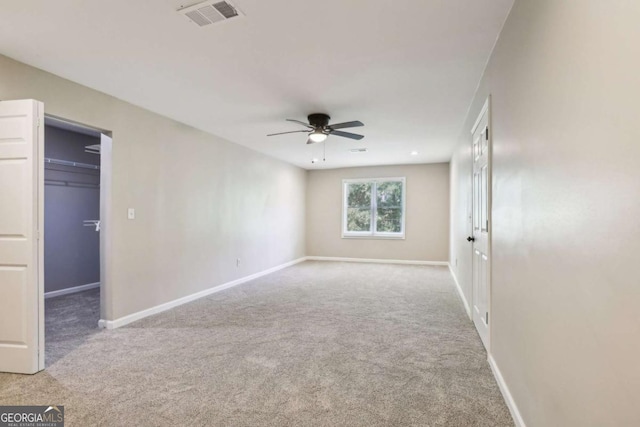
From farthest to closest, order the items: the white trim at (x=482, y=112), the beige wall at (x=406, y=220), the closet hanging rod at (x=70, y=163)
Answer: the beige wall at (x=406, y=220) → the closet hanging rod at (x=70, y=163) → the white trim at (x=482, y=112)

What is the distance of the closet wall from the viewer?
4.82 m

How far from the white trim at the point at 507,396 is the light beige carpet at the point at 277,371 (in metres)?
0.05

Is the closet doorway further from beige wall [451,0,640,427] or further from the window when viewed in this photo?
the window

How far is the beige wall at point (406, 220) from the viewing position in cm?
766

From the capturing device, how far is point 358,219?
27.5 feet

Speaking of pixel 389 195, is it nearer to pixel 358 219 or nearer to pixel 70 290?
pixel 358 219

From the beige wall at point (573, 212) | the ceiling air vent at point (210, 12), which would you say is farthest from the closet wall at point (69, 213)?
the beige wall at point (573, 212)

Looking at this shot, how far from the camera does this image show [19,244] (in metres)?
2.45

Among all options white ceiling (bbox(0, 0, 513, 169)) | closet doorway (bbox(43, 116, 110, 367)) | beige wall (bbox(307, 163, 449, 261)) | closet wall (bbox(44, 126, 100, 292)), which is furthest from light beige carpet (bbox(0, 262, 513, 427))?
beige wall (bbox(307, 163, 449, 261))

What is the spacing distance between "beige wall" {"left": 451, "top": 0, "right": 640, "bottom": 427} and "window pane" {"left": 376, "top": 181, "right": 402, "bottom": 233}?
6039 mm

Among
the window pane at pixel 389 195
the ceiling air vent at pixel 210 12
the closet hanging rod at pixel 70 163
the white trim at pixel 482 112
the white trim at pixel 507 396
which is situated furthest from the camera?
the window pane at pixel 389 195

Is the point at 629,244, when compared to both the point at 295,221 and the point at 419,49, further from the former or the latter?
the point at 295,221

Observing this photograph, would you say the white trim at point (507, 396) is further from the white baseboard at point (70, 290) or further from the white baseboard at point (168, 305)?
the white baseboard at point (70, 290)

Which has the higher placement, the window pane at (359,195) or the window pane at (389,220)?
the window pane at (359,195)
